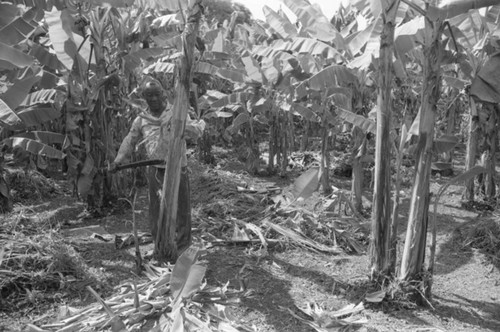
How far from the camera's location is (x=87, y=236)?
597cm

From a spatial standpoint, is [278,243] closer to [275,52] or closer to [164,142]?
[164,142]

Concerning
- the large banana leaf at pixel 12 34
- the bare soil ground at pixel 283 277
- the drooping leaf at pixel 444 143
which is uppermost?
the large banana leaf at pixel 12 34

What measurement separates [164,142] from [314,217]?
260 cm

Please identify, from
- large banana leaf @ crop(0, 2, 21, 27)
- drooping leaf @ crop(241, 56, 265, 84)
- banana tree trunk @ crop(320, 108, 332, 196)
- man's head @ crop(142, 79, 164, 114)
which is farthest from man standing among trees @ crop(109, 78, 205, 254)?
banana tree trunk @ crop(320, 108, 332, 196)

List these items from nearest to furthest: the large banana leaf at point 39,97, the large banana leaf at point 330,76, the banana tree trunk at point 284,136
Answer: the large banana leaf at point 330,76
the large banana leaf at point 39,97
the banana tree trunk at point 284,136

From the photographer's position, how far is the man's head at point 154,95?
4.79 m

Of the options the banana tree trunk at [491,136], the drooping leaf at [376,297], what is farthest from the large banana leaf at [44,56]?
the banana tree trunk at [491,136]

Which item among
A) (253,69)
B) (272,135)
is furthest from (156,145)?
(272,135)

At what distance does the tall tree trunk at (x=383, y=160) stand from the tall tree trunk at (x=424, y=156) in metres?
0.21

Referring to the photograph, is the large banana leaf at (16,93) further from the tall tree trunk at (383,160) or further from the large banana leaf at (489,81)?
the large banana leaf at (489,81)

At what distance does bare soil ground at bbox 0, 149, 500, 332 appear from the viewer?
399 centimetres

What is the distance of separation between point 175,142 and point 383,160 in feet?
6.59

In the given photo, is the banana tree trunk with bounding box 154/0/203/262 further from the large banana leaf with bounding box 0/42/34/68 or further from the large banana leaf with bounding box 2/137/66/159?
the large banana leaf with bounding box 2/137/66/159

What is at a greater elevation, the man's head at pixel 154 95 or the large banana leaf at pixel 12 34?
the large banana leaf at pixel 12 34
